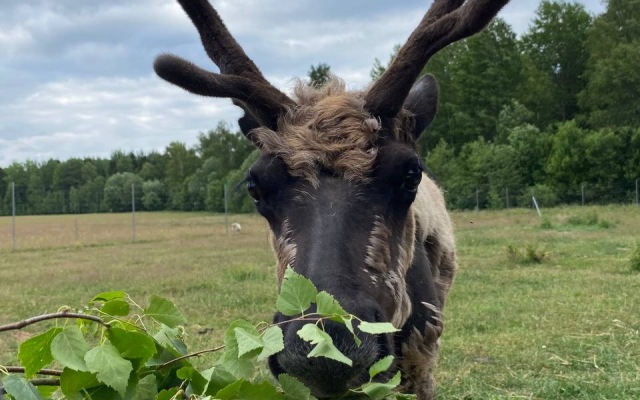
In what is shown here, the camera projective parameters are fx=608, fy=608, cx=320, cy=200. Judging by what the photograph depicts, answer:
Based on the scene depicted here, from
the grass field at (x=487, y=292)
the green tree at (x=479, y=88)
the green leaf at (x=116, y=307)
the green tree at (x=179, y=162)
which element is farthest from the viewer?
the green tree at (x=179, y=162)

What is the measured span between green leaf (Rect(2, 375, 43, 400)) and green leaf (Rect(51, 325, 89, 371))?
110 mm

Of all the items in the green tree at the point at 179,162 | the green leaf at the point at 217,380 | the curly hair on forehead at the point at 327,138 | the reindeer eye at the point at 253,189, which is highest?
the green tree at the point at 179,162

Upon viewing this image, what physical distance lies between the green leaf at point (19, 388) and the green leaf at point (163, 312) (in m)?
0.51

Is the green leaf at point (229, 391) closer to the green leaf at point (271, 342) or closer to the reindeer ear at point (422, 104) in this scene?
the green leaf at point (271, 342)

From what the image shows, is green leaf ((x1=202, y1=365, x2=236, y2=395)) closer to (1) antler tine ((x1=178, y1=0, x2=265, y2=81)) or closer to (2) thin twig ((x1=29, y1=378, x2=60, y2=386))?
(2) thin twig ((x1=29, y1=378, x2=60, y2=386))

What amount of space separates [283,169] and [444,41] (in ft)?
4.23

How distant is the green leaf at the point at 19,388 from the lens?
1.74 metres

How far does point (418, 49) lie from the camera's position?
11.7ft

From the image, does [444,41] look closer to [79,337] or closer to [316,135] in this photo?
[316,135]

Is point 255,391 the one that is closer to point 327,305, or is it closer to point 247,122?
point 327,305

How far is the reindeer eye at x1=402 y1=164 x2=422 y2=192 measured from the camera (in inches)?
125

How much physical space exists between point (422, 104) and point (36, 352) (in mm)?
2934

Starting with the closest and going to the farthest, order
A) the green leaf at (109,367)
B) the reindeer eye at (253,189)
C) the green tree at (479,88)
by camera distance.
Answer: the green leaf at (109,367) → the reindeer eye at (253,189) → the green tree at (479,88)

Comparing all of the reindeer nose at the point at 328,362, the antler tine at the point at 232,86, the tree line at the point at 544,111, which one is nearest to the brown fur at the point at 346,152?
the antler tine at the point at 232,86
